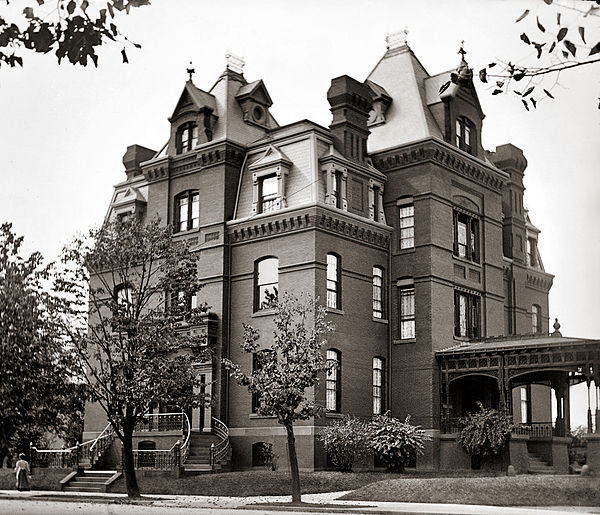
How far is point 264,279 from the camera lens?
115 ft

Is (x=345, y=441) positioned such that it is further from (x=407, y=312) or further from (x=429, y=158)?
(x=429, y=158)

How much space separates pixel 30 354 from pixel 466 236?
734 inches

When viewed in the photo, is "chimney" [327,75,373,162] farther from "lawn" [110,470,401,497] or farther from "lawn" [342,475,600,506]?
"lawn" [342,475,600,506]

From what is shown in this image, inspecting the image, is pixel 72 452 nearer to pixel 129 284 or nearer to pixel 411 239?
pixel 129 284

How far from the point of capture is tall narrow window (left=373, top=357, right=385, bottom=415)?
115 feet

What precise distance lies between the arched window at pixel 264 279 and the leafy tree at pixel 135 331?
5.68m

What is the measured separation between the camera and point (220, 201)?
119 feet

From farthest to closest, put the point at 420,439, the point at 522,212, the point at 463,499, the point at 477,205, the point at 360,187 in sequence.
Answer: the point at 522,212
the point at 477,205
the point at 360,187
the point at 420,439
the point at 463,499

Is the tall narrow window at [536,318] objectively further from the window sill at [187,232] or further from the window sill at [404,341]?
the window sill at [187,232]

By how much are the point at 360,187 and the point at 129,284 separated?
10941mm

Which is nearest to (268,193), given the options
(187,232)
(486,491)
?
(187,232)

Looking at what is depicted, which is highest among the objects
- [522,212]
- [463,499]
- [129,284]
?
[522,212]

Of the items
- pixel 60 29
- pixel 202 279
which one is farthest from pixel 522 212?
pixel 60 29

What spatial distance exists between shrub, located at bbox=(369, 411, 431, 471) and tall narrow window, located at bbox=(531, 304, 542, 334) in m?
15.4
